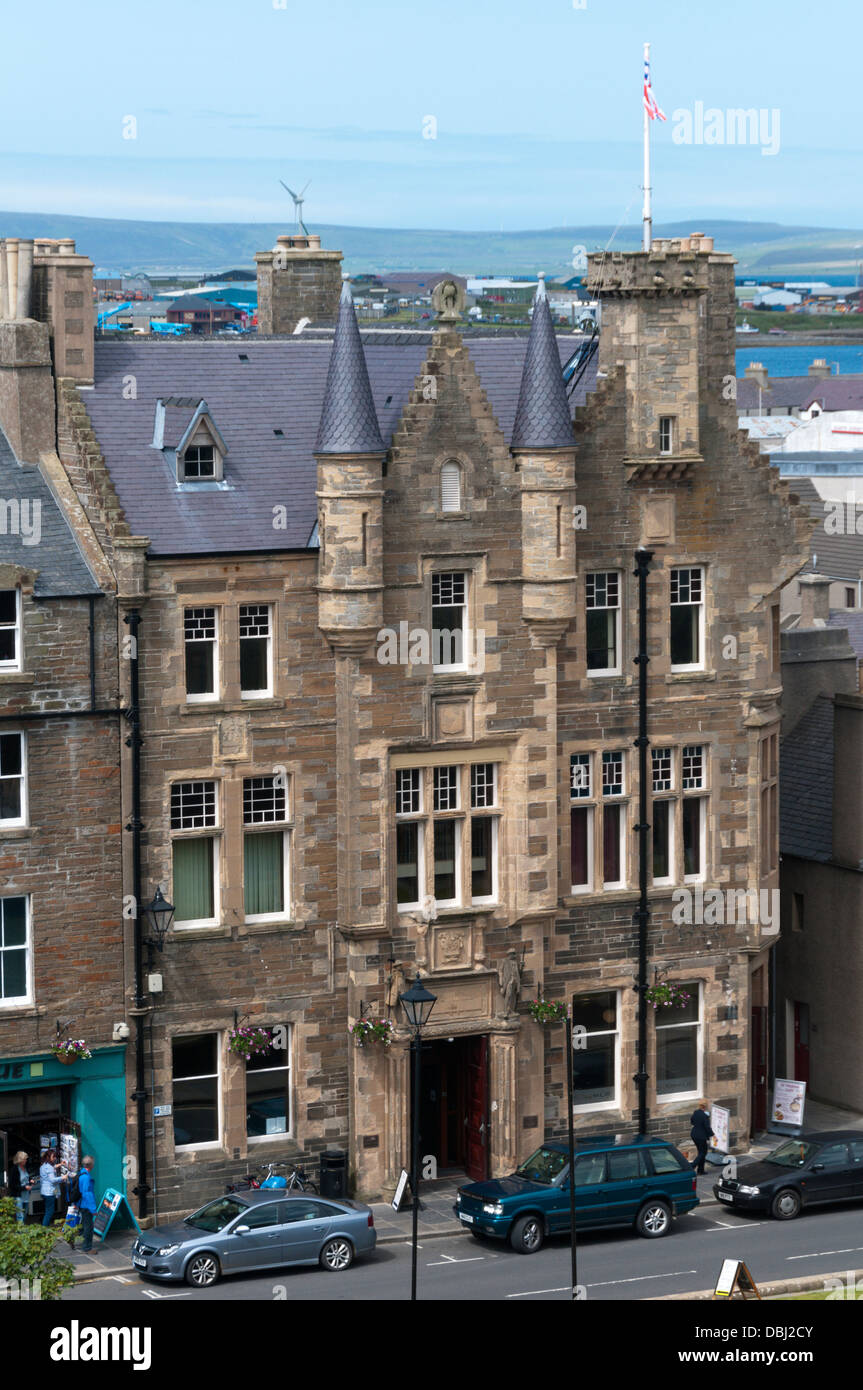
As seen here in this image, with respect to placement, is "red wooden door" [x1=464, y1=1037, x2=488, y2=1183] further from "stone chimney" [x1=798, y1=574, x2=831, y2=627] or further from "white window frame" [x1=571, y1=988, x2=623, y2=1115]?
"stone chimney" [x1=798, y1=574, x2=831, y2=627]

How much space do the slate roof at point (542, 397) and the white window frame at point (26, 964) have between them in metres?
13.2

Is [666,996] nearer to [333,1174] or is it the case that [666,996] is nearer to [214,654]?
[333,1174]

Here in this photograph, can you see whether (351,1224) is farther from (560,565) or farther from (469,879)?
(560,565)

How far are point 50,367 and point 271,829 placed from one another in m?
10.1

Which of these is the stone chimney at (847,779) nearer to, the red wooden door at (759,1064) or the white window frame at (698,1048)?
the red wooden door at (759,1064)

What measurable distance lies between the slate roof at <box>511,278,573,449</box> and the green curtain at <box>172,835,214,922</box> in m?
10.2

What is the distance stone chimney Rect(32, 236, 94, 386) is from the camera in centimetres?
4372

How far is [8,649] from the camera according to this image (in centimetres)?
4144

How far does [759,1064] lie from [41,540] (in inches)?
782

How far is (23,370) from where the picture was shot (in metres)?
43.3

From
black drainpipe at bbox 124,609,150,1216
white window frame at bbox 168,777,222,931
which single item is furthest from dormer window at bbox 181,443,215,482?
white window frame at bbox 168,777,222,931
